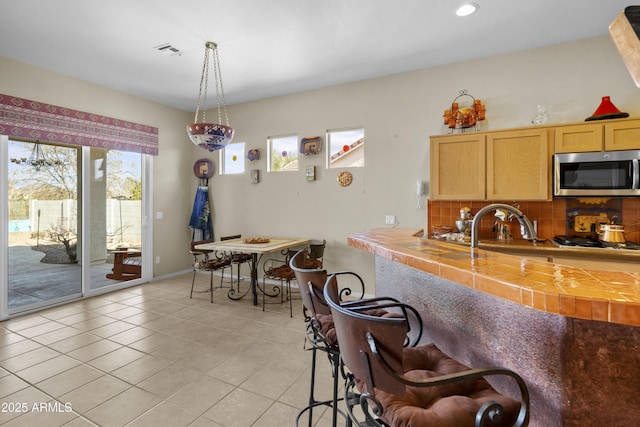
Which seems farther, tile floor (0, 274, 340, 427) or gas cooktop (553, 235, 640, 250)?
gas cooktop (553, 235, 640, 250)

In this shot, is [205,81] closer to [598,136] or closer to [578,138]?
[578,138]

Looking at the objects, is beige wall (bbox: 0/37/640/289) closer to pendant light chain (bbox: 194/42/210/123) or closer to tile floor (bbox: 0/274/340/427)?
pendant light chain (bbox: 194/42/210/123)

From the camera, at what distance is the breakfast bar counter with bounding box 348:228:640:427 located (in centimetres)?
78

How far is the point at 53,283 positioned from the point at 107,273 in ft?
2.10

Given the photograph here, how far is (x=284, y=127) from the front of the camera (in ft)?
15.5

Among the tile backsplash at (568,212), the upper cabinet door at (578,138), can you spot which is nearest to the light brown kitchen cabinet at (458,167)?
the tile backsplash at (568,212)

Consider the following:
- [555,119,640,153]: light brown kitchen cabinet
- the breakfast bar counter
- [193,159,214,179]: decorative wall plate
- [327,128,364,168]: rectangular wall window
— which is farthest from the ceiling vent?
[555,119,640,153]: light brown kitchen cabinet

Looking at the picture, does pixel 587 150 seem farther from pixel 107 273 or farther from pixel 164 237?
pixel 107 273

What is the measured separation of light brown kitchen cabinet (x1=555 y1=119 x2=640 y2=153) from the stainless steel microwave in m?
0.07

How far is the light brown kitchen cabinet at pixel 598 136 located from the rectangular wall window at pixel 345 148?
7.22 feet

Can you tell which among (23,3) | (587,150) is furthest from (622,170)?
(23,3)

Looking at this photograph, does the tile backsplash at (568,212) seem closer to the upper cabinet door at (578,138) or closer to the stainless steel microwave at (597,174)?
the stainless steel microwave at (597,174)

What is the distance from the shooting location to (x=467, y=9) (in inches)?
102

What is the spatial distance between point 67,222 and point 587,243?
6.04m
